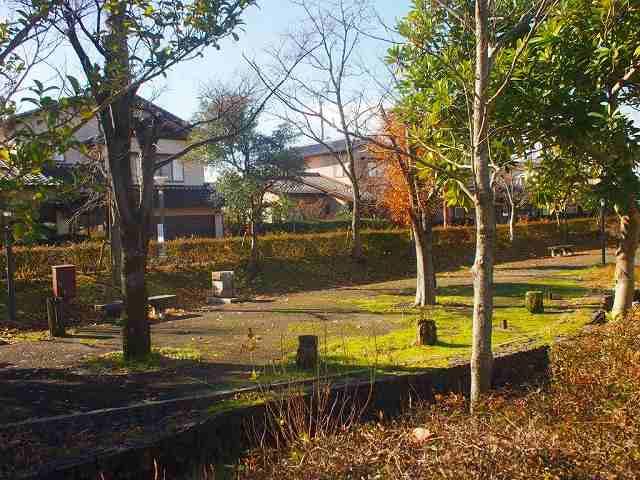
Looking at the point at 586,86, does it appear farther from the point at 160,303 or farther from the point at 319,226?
the point at 319,226

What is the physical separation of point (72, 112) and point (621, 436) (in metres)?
4.31

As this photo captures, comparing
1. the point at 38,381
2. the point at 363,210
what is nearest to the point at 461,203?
the point at 38,381

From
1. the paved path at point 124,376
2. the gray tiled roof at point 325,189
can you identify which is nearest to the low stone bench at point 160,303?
the paved path at point 124,376

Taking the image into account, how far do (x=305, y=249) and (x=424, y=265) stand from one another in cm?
849

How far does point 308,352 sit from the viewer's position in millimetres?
7730

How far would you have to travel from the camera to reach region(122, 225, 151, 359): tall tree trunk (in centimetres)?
841

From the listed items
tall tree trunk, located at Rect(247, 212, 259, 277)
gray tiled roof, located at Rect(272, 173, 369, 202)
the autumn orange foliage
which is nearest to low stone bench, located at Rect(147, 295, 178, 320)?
tall tree trunk, located at Rect(247, 212, 259, 277)

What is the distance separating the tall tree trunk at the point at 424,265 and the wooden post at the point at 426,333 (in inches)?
195

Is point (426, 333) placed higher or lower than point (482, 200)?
lower

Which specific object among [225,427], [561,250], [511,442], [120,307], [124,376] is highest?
[511,442]

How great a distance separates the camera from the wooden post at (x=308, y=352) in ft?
25.2

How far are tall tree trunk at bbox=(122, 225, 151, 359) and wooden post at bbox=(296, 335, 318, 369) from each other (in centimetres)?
248

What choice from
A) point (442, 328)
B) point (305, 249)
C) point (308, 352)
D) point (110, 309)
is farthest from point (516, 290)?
point (110, 309)

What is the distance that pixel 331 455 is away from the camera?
320 centimetres
